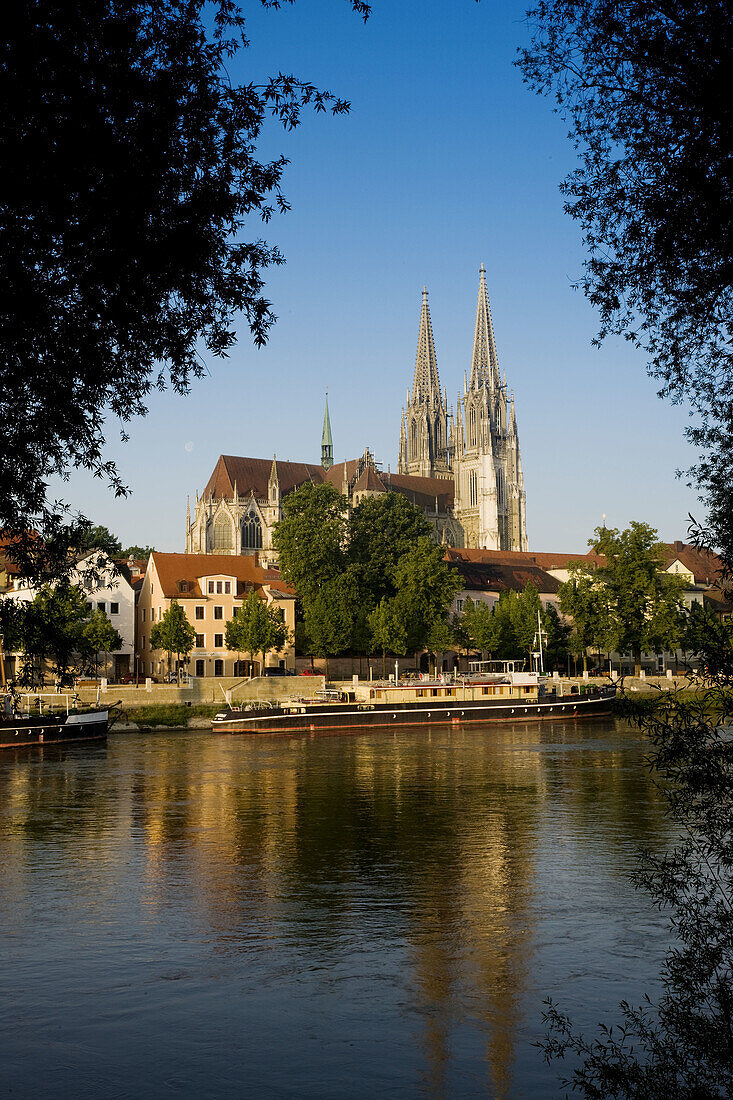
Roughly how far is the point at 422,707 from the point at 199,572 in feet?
83.9

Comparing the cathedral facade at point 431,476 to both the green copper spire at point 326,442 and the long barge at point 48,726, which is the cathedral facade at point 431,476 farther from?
the long barge at point 48,726

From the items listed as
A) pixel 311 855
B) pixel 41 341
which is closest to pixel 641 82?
pixel 41 341

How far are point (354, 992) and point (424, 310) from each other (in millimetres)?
176801

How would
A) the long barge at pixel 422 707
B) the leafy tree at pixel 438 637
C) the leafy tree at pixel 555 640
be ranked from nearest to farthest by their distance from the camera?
the long barge at pixel 422 707 → the leafy tree at pixel 438 637 → the leafy tree at pixel 555 640

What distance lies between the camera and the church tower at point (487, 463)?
160375 millimetres

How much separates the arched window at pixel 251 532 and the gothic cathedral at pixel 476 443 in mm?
38597

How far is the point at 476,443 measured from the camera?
166 meters

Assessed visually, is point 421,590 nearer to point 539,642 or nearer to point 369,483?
point 539,642

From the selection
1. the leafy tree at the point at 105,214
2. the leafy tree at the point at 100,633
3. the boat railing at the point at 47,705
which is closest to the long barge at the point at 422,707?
the boat railing at the point at 47,705

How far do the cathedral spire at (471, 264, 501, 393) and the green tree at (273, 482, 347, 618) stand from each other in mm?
85227

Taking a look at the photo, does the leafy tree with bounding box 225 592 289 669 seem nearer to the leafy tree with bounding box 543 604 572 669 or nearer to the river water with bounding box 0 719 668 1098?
the leafy tree with bounding box 543 604 572 669

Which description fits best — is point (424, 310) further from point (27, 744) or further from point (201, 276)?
point (201, 276)

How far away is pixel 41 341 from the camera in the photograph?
32.2ft

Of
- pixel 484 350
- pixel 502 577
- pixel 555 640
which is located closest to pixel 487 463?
pixel 484 350
